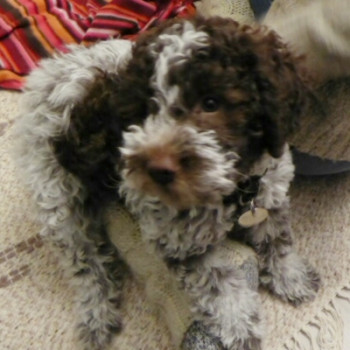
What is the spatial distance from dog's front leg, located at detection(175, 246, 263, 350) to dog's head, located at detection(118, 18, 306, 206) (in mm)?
286

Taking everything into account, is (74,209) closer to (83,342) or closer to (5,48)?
(83,342)

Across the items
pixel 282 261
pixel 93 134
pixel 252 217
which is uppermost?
pixel 93 134

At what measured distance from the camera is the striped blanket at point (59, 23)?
73.9 inches

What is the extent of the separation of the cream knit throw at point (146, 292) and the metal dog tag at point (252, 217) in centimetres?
27

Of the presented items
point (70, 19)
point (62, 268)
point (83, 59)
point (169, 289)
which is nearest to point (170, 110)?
point (83, 59)

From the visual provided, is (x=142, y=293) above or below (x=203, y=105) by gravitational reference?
below

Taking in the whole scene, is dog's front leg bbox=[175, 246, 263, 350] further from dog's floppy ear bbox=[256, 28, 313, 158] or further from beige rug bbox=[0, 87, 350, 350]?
dog's floppy ear bbox=[256, 28, 313, 158]

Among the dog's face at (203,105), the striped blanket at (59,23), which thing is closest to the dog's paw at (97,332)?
the dog's face at (203,105)

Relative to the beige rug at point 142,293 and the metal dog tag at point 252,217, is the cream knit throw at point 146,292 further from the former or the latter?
the metal dog tag at point 252,217

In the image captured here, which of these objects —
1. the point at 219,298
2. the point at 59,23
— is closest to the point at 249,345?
the point at 219,298

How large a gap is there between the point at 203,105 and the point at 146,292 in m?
0.66

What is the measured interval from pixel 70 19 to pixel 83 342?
1.20 meters

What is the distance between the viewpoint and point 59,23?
1987mm

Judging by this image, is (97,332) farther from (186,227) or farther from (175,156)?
(175,156)
